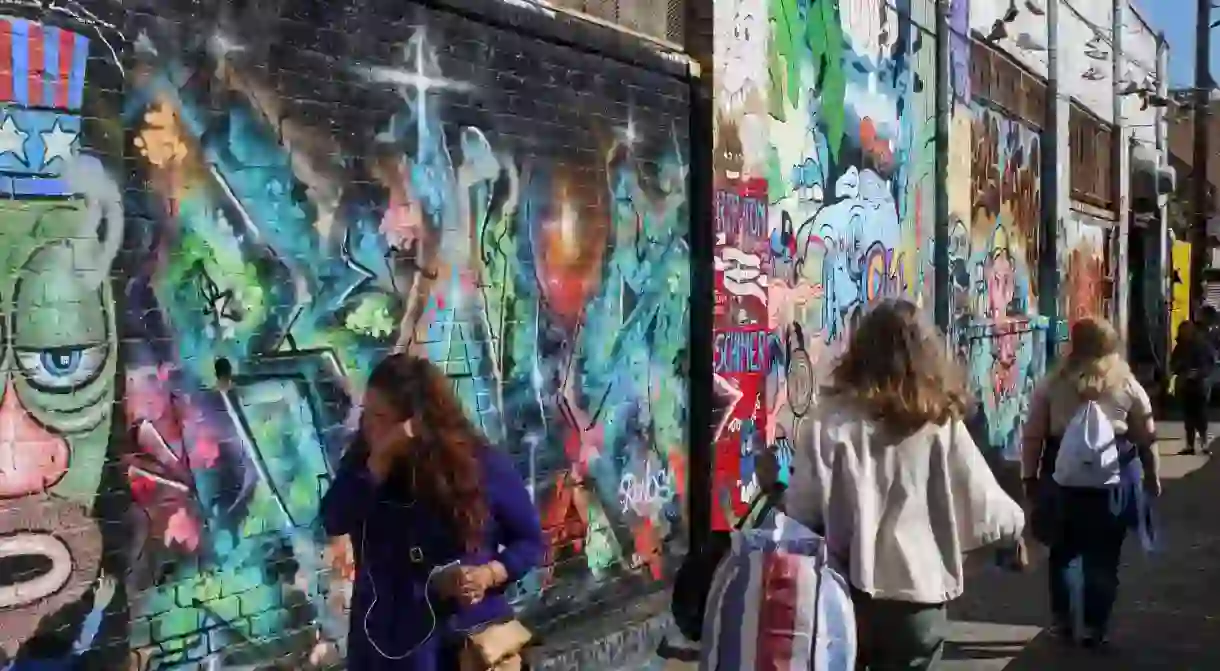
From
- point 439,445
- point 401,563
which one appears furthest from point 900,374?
point 401,563

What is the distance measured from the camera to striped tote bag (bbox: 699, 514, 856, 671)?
171 inches

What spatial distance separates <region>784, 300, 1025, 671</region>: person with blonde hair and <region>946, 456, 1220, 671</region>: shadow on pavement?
90.4 inches

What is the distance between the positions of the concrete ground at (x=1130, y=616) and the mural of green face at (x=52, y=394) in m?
3.75

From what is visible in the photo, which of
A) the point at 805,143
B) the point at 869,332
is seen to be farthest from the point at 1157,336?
the point at 869,332

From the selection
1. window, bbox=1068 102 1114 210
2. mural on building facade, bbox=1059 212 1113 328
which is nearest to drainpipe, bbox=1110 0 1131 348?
window, bbox=1068 102 1114 210

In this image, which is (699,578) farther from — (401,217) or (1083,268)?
(1083,268)

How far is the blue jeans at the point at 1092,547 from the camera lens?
7770 mm

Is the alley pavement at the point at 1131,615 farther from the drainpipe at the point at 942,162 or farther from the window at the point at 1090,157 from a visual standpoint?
the window at the point at 1090,157

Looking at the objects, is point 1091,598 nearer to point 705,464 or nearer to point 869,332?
point 705,464

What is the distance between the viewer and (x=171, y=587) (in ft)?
17.2

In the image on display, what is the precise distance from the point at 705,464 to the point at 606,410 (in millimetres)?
1149

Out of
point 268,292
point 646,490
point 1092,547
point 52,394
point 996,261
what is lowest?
point 1092,547

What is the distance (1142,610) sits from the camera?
9.16 meters

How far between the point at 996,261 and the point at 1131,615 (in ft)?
25.2
